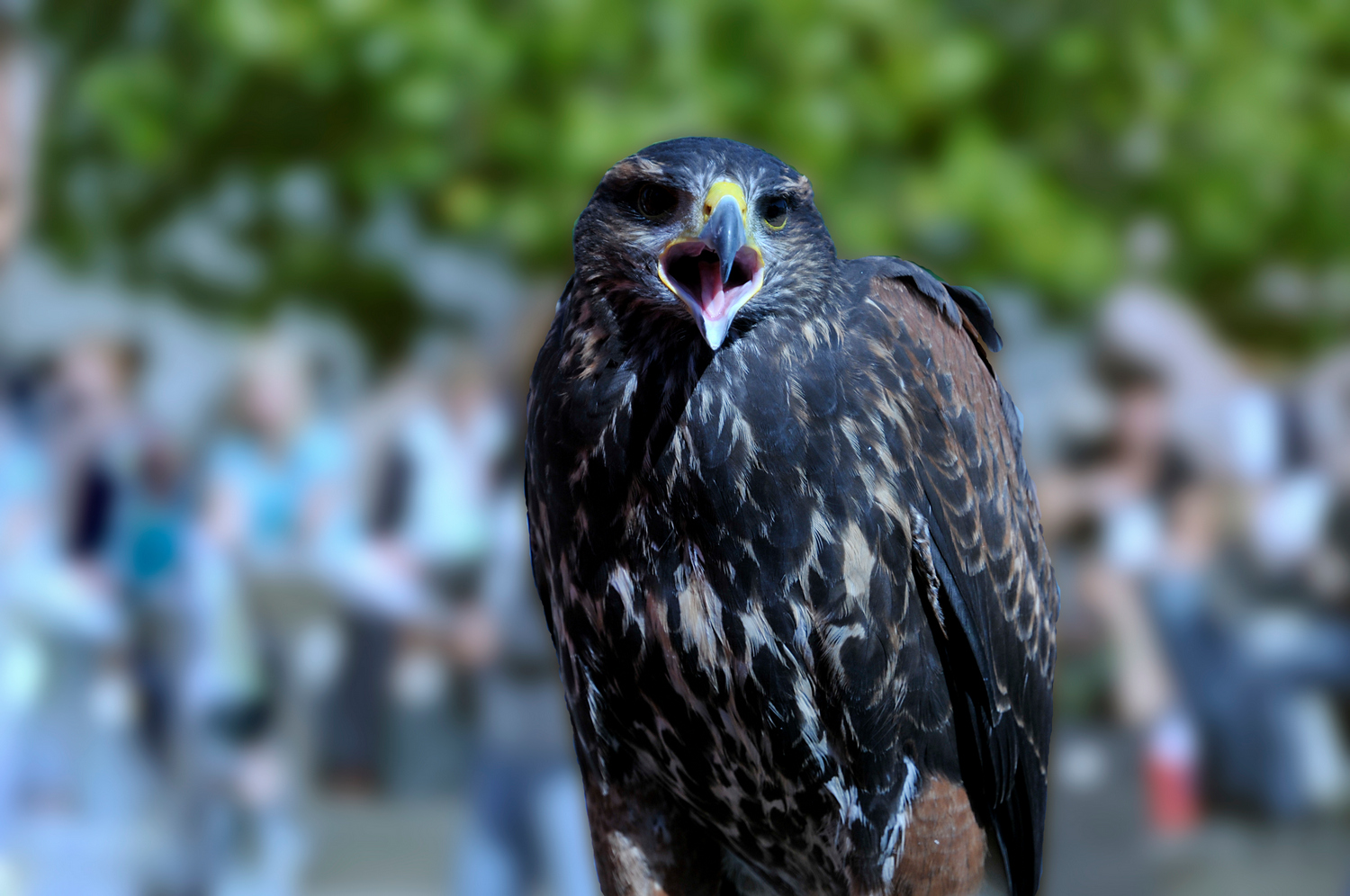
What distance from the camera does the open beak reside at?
175 cm

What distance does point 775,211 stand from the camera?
1933 millimetres

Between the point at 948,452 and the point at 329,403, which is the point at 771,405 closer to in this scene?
the point at 948,452

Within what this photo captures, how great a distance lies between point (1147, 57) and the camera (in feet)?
22.1

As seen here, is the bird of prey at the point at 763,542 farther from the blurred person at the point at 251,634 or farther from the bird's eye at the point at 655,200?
the blurred person at the point at 251,634

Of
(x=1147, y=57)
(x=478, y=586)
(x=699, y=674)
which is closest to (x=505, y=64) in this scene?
(x=478, y=586)

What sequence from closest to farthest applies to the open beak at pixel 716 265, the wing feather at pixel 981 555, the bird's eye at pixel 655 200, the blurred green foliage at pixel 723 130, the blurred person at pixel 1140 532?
the open beak at pixel 716 265 < the bird's eye at pixel 655 200 < the wing feather at pixel 981 555 < the blurred green foliage at pixel 723 130 < the blurred person at pixel 1140 532

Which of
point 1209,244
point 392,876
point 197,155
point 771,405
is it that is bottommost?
point 771,405

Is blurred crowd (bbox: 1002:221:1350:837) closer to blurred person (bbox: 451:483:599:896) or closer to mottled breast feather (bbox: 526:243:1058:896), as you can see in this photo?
blurred person (bbox: 451:483:599:896)

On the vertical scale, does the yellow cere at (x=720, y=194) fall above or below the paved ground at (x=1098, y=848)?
below

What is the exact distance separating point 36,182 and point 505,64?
10.0 feet

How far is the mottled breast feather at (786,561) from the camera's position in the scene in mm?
1927

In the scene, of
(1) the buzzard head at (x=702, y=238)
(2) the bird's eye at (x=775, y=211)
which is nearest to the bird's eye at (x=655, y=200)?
(1) the buzzard head at (x=702, y=238)

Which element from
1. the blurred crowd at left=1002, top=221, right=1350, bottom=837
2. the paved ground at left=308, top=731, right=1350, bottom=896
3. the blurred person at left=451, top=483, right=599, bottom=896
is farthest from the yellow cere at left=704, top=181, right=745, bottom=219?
the paved ground at left=308, top=731, right=1350, bottom=896

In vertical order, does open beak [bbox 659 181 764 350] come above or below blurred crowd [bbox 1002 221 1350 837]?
below
